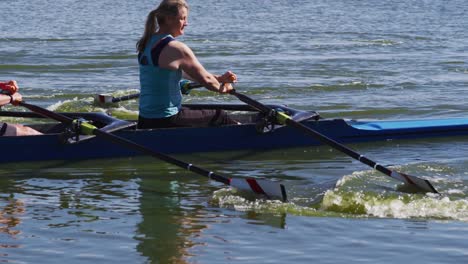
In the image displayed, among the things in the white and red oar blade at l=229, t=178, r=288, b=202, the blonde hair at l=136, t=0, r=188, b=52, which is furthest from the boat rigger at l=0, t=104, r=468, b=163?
the white and red oar blade at l=229, t=178, r=288, b=202

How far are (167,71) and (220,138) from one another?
1225 millimetres

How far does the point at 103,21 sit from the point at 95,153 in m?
17.3

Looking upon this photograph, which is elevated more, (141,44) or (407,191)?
(141,44)

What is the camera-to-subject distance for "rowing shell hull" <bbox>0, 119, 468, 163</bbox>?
33.7ft

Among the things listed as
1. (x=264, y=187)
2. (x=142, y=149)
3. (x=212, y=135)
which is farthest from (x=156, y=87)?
(x=264, y=187)

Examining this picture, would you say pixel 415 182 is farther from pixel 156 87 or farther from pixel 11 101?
pixel 11 101

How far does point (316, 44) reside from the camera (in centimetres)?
2216

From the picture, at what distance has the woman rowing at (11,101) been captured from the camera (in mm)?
9758

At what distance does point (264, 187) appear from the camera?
8836mm

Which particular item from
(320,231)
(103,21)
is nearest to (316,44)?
(103,21)

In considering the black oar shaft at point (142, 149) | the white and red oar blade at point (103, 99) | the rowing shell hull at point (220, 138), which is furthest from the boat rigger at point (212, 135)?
the white and red oar blade at point (103, 99)

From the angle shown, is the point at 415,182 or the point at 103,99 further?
the point at 103,99

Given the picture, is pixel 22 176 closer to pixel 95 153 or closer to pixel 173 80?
pixel 95 153

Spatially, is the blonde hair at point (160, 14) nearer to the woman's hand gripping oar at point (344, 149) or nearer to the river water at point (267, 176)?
the woman's hand gripping oar at point (344, 149)
